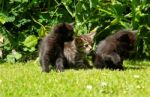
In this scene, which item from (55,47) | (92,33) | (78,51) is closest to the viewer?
(55,47)

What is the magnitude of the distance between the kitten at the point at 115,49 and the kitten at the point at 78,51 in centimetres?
33

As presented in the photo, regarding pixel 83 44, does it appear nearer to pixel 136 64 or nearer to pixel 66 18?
pixel 136 64

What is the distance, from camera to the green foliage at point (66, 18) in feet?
37.4

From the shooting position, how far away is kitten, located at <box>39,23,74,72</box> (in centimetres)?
953

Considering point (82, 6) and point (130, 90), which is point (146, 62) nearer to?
point (82, 6)

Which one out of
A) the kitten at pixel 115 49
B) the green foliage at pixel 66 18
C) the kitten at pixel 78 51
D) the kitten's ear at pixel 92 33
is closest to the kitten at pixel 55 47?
the kitten at pixel 78 51

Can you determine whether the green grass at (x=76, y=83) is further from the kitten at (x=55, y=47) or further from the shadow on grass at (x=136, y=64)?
the shadow on grass at (x=136, y=64)

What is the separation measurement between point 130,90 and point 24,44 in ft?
15.2

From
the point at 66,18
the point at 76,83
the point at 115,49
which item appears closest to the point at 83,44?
the point at 115,49

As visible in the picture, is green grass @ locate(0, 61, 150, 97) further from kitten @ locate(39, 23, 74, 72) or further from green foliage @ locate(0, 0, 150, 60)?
green foliage @ locate(0, 0, 150, 60)

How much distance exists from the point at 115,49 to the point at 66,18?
2.53m

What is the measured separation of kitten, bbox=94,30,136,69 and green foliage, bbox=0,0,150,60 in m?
1.44

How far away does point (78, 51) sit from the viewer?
10.2 m

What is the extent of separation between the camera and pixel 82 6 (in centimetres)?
1162
